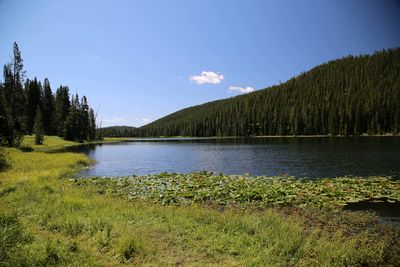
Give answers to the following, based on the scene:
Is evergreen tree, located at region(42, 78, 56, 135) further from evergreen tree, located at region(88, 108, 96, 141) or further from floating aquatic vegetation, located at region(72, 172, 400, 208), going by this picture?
floating aquatic vegetation, located at region(72, 172, 400, 208)

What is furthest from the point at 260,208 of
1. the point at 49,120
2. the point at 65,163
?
the point at 49,120

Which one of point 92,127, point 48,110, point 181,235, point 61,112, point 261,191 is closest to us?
point 181,235

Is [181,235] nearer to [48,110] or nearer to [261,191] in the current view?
[261,191]

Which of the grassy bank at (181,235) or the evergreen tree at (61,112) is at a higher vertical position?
the evergreen tree at (61,112)

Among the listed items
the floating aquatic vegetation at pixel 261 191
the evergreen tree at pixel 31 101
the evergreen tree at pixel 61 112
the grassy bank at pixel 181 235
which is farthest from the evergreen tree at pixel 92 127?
the grassy bank at pixel 181 235

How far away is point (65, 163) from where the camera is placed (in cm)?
4009

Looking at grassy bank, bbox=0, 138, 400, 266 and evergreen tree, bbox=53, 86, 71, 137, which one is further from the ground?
evergreen tree, bbox=53, 86, 71, 137

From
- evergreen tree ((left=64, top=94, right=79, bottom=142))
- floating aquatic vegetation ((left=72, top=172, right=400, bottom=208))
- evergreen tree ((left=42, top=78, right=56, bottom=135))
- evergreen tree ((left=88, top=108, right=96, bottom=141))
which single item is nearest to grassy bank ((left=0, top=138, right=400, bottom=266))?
floating aquatic vegetation ((left=72, top=172, right=400, bottom=208))

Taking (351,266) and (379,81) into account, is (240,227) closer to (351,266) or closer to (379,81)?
(351,266)

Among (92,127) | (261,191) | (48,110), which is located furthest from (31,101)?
(261,191)

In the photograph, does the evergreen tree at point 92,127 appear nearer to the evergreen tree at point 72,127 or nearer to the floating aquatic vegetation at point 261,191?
the evergreen tree at point 72,127

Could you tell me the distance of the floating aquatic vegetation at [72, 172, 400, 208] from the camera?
1973 cm

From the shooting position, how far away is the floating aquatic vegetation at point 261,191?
64.7ft

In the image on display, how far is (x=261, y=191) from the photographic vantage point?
21.5 metres
